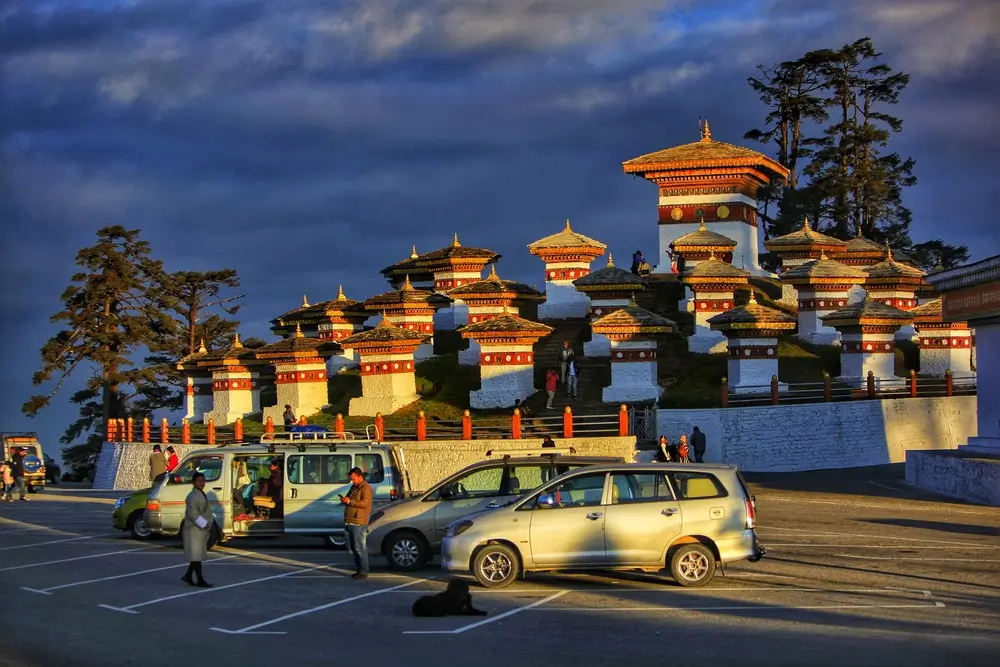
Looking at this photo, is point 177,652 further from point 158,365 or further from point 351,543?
point 158,365

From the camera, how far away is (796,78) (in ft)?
234

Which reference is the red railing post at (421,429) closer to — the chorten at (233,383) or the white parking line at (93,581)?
the chorten at (233,383)

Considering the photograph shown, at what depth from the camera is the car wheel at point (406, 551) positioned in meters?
18.9

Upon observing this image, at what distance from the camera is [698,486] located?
658 inches

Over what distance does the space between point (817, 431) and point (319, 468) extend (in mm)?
18769

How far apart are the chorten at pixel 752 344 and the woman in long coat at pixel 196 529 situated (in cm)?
2336

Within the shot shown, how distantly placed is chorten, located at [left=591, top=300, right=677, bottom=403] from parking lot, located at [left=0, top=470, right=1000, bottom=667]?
51.7 feet

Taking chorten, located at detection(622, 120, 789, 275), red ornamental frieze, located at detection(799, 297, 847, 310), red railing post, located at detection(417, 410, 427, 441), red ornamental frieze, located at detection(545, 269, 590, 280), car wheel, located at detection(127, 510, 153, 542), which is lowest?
car wheel, located at detection(127, 510, 153, 542)

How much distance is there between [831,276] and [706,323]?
470 centimetres

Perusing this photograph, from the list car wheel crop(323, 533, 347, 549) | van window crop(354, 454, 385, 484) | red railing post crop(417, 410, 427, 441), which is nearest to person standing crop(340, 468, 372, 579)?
van window crop(354, 454, 385, 484)

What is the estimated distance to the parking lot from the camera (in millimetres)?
12648

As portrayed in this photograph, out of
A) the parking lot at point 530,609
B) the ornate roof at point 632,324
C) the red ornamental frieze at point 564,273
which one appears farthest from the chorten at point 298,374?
the parking lot at point 530,609

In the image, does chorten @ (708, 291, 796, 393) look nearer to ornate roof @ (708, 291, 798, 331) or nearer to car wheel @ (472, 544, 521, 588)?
ornate roof @ (708, 291, 798, 331)

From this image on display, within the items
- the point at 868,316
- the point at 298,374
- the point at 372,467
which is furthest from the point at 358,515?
the point at 298,374
